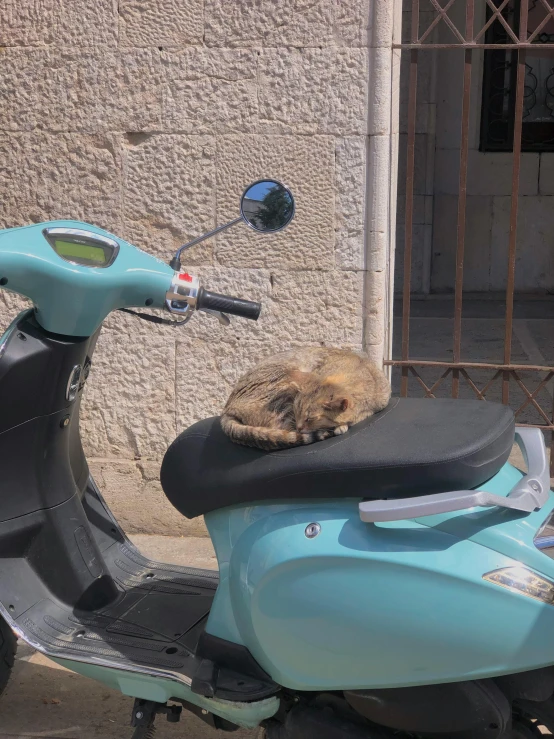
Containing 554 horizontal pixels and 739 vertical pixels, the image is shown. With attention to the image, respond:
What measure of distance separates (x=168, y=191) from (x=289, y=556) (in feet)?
7.72

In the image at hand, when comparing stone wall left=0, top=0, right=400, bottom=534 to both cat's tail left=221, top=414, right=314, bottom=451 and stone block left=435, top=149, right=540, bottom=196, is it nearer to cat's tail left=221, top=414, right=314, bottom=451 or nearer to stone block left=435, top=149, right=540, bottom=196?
cat's tail left=221, top=414, right=314, bottom=451

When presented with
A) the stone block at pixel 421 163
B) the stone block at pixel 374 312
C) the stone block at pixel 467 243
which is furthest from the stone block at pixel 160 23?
the stone block at pixel 467 243

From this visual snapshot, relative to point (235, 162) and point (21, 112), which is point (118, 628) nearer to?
point (235, 162)

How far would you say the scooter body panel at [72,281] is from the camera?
2.12m

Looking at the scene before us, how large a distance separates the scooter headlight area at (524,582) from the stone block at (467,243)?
25.6 feet

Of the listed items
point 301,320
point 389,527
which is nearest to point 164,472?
point 389,527

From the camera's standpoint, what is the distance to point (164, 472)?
7.06 ft

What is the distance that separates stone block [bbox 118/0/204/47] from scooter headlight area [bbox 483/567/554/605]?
2777 millimetres

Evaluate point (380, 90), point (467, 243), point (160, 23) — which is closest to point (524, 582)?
point (380, 90)

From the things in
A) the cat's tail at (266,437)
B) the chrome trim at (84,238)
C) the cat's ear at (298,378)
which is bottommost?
the cat's tail at (266,437)

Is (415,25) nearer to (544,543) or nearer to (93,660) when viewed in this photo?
(544,543)

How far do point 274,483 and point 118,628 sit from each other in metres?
0.73

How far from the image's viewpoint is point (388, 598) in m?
1.81

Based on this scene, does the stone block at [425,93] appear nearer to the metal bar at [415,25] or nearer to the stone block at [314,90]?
the metal bar at [415,25]
